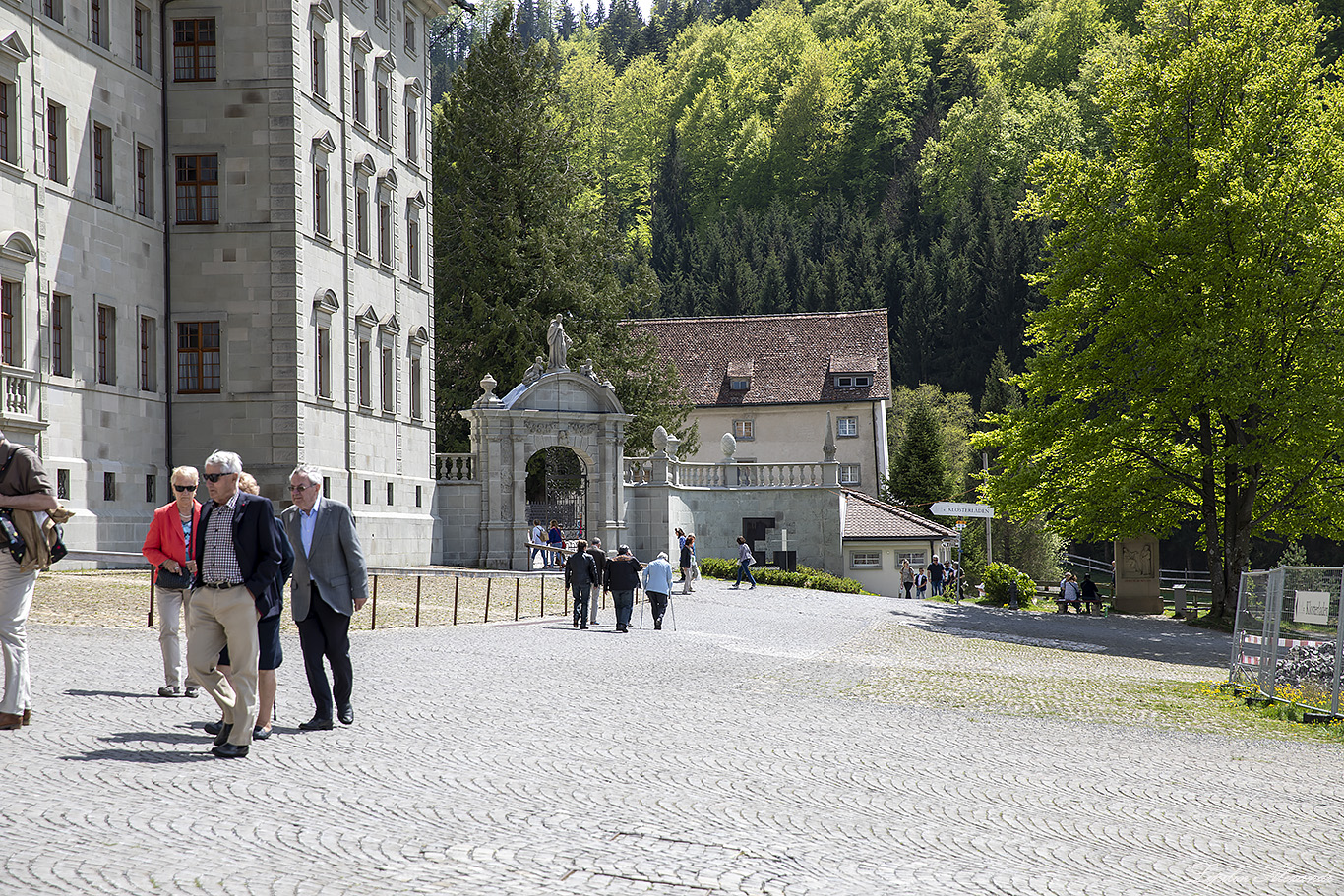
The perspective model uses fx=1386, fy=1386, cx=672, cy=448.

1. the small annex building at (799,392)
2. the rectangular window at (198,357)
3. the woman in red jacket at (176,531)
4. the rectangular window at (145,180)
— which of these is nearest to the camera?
the woman in red jacket at (176,531)

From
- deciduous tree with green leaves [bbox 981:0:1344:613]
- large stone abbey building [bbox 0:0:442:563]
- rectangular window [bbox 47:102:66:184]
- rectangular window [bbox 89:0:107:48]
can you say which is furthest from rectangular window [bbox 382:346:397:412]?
deciduous tree with green leaves [bbox 981:0:1344:613]

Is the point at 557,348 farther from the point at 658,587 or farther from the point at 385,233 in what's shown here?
the point at 658,587

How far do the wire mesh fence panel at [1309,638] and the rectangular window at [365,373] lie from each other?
25195 millimetres

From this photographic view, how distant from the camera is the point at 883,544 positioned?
1964 inches

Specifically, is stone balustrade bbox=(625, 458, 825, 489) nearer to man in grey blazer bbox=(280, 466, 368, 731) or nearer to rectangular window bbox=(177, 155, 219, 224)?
rectangular window bbox=(177, 155, 219, 224)

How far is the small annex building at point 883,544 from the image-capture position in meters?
49.6

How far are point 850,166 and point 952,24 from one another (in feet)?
60.7

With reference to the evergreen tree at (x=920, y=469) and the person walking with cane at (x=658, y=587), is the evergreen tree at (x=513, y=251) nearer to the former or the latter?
the evergreen tree at (x=920, y=469)

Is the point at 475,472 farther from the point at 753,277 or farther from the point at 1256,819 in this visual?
the point at 753,277

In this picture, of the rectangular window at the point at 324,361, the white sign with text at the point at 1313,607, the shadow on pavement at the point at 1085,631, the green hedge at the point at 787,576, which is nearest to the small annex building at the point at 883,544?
the green hedge at the point at 787,576

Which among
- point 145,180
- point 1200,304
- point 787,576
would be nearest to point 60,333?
point 145,180

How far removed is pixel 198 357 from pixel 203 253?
2358 millimetres

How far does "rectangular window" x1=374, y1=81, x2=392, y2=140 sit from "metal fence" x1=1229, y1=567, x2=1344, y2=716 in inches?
1082

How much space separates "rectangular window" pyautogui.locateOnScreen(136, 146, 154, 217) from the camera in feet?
99.2
